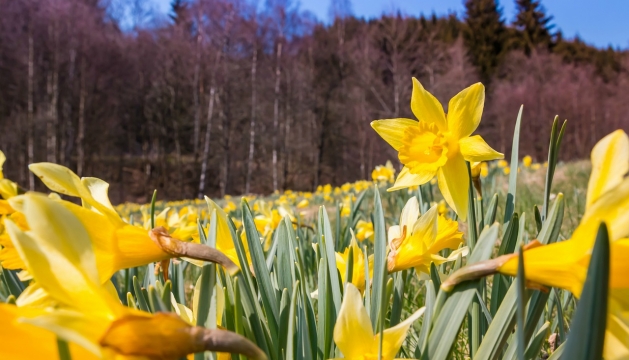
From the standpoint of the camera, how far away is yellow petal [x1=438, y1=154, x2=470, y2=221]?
0.78 meters

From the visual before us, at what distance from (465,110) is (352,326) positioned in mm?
512

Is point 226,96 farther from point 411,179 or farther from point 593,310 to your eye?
point 593,310

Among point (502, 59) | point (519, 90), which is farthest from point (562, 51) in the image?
point (519, 90)

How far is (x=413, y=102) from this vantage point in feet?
2.74

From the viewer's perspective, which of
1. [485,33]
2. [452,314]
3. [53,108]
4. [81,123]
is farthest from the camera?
[485,33]

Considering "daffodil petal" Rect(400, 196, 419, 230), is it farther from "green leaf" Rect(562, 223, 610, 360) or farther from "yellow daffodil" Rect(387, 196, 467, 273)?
"green leaf" Rect(562, 223, 610, 360)

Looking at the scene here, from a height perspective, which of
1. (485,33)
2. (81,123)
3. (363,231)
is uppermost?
(485,33)

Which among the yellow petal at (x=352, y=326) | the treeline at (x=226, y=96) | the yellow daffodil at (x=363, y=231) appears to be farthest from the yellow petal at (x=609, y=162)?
the treeline at (x=226, y=96)

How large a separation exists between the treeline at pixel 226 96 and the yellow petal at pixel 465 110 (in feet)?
51.0

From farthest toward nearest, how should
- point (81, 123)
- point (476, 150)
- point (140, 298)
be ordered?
point (81, 123), point (476, 150), point (140, 298)

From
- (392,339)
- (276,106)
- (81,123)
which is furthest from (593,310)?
(81,123)

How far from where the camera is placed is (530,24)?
1146 inches

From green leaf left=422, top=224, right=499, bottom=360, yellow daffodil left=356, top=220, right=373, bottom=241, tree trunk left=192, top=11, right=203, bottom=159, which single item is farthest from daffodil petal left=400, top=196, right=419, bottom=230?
tree trunk left=192, top=11, right=203, bottom=159

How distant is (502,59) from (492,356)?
30.6m
